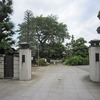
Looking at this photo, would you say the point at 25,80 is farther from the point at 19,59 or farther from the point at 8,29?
the point at 8,29

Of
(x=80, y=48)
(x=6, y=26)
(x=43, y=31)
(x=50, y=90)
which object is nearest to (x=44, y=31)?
(x=43, y=31)

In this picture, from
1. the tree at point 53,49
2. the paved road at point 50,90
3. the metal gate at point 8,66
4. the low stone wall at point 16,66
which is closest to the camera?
the paved road at point 50,90

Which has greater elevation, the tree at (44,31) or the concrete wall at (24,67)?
the tree at (44,31)

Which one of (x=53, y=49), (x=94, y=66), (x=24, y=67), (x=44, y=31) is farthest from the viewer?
(x=53, y=49)

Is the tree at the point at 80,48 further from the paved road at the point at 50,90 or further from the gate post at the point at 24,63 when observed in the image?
the paved road at the point at 50,90

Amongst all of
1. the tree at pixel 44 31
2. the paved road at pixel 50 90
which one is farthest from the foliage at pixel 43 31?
the paved road at pixel 50 90

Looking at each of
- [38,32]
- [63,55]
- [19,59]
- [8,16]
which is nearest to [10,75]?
[19,59]

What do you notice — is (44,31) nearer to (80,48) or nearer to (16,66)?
(80,48)

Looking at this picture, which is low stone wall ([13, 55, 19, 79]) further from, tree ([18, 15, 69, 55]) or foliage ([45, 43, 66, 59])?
foliage ([45, 43, 66, 59])

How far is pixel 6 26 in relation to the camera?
71.5 ft

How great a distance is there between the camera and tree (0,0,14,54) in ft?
71.4

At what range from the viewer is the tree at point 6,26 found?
21.8 metres

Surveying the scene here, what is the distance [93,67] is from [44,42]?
137 feet

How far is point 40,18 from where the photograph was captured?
54906 mm
